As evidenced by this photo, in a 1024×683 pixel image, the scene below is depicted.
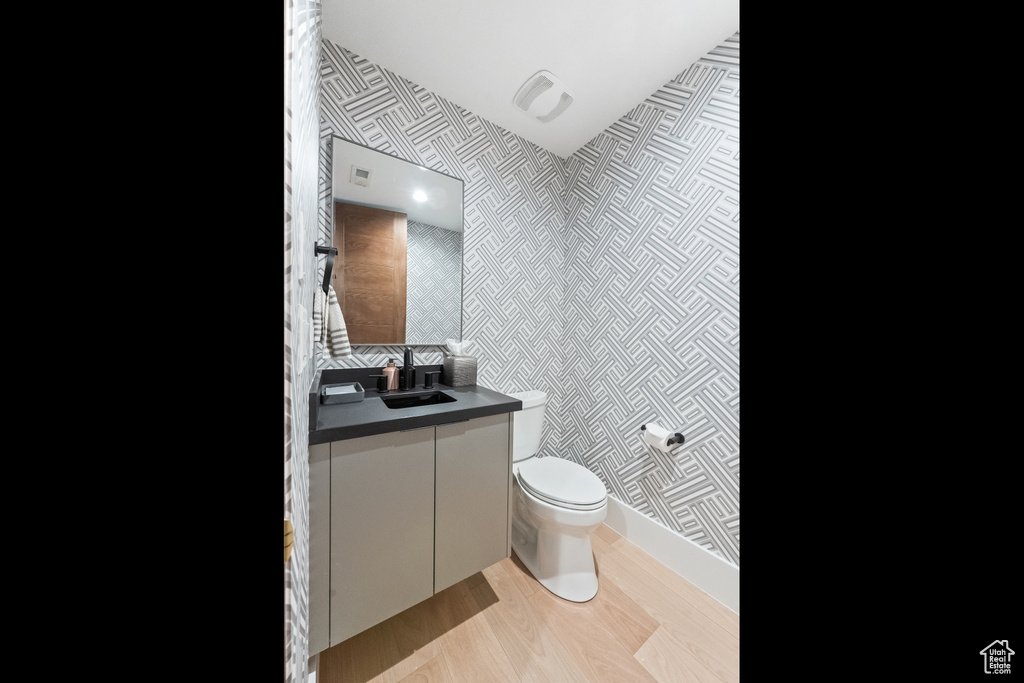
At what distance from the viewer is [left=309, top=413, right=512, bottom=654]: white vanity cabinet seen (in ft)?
3.05

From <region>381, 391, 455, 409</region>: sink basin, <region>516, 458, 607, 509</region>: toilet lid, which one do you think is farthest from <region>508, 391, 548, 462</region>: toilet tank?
<region>381, 391, 455, 409</region>: sink basin

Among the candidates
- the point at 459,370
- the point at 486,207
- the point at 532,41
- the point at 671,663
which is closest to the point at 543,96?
the point at 532,41

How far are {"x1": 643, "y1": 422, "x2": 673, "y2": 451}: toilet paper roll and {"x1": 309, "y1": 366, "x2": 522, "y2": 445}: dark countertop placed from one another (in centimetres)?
66

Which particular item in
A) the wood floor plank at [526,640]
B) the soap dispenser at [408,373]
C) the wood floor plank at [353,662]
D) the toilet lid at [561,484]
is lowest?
the wood floor plank at [353,662]

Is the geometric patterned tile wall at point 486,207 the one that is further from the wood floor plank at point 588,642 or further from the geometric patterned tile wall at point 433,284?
the wood floor plank at point 588,642

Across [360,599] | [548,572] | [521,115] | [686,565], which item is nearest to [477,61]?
[521,115]

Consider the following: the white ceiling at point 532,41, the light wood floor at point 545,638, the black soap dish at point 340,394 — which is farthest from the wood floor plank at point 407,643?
the white ceiling at point 532,41

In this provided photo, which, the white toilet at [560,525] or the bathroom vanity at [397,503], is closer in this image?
the bathroom vanity at [397,503]

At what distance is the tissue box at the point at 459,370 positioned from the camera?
1.61 m

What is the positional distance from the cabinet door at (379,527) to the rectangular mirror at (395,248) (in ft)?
2.14

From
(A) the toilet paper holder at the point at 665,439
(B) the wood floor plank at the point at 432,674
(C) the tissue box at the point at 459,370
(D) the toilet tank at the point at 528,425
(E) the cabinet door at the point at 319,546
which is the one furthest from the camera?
(D) the toilet tank at the point at 528,425

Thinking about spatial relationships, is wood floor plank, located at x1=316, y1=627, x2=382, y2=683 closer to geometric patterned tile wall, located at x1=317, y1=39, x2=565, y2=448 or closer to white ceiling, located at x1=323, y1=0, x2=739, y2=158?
geometric patterned tile wall, located at x1=317, y1=39, x2=565, y2=448
